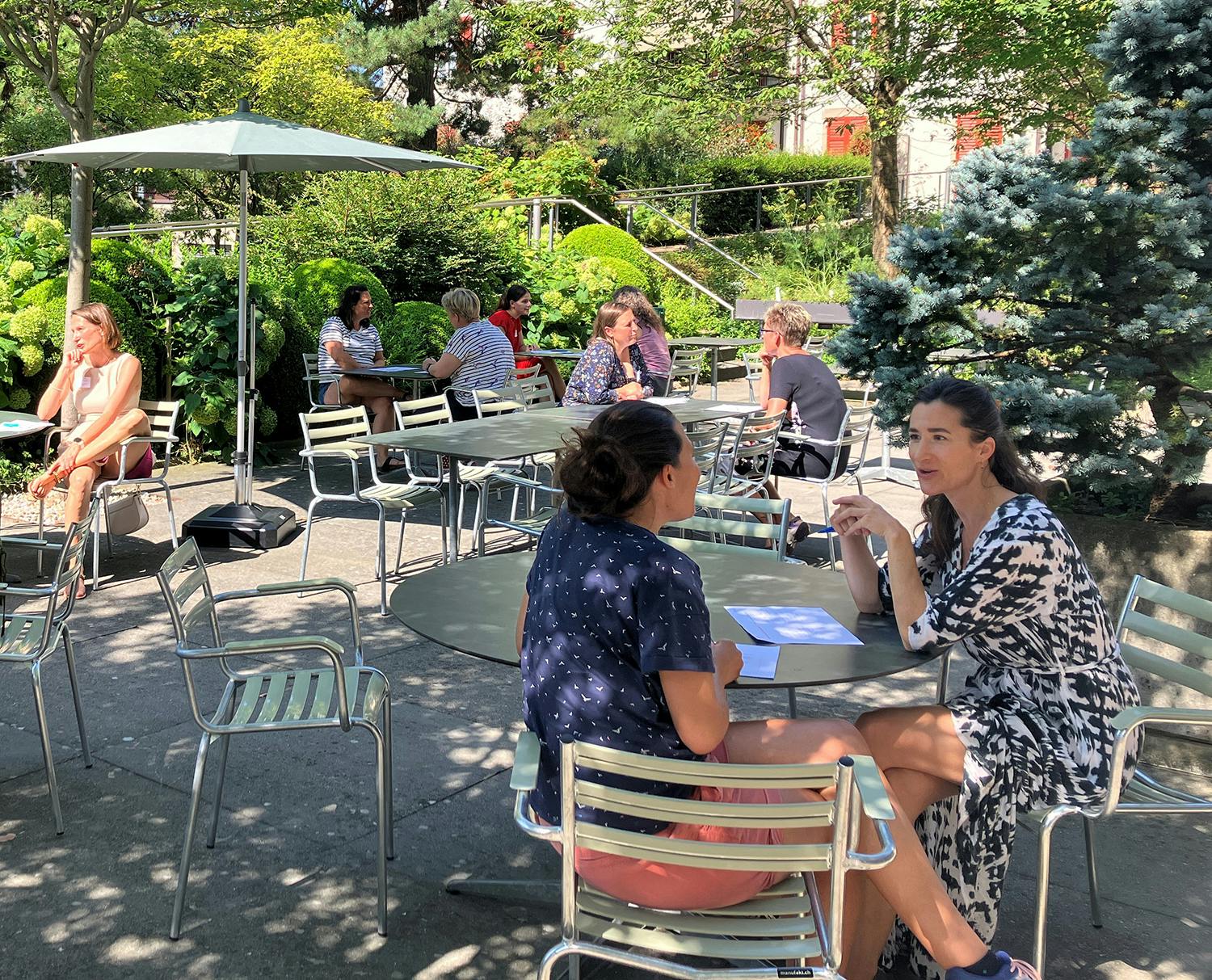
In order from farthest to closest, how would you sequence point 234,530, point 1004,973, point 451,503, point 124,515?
point 234,530 → point 124,515 → point 451,503 → point 1004,973

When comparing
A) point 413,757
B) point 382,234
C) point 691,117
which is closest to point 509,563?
point 413,757

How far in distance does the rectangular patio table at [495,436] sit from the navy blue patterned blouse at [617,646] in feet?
10.2

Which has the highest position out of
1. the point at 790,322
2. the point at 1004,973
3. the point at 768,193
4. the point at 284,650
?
the point at 768,193

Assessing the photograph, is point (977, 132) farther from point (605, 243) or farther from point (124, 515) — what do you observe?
point (124, 515)

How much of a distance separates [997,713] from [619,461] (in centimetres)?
119

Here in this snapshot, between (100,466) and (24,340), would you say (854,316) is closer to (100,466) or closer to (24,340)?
(100,466)

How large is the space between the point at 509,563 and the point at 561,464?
123 centimetres

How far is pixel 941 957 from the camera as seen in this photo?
2682 millimetres

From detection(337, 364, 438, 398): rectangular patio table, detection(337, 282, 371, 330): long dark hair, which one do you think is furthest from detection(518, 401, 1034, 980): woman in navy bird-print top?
detection(337, 282, 371, 330): long dark hair

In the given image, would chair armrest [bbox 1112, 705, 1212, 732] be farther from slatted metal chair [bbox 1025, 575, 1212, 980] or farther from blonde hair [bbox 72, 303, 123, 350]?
blonde hair [bbox 72, 303, 123, 350]

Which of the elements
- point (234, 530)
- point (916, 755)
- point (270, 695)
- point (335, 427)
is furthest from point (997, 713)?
point (234, 530)

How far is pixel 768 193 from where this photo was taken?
2534cm

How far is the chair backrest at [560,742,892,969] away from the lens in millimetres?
2191

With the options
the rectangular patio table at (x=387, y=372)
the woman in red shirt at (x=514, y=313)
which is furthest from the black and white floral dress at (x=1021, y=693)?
the woman in red shirt at (x=514, y=313)
